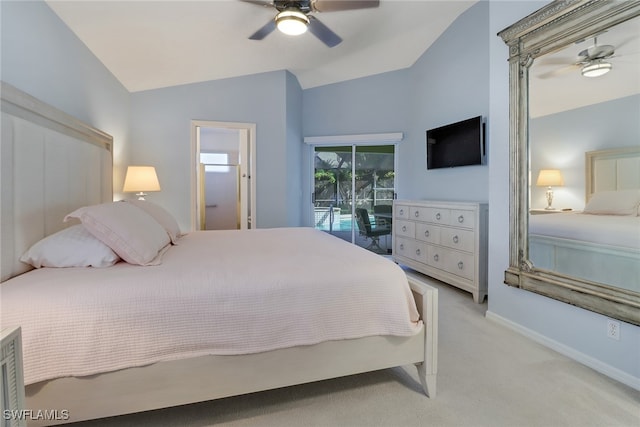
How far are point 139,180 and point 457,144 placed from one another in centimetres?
352

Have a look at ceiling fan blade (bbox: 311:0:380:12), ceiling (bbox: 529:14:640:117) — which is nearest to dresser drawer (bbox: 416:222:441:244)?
ceiling (bbox: 529:14:640:117)

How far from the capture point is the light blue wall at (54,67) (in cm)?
162

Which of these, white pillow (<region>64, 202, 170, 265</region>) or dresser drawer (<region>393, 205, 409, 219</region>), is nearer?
white pillow (<region>64, 202, 170, 265</region>)

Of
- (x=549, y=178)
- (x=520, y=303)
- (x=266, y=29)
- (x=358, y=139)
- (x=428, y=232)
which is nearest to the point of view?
(x=549, y=178)

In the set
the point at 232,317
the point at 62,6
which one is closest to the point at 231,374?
the point at 232,317

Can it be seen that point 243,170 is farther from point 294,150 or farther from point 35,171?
point 35,171

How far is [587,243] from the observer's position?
6.37ft

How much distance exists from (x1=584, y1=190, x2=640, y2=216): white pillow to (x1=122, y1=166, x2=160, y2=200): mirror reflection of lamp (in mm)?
3649

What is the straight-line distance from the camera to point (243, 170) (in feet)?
14.0

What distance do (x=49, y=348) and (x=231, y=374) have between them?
2.19 ft

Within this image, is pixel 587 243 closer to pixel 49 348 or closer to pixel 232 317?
pixel 232 317

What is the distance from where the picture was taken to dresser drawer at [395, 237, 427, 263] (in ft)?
12.1

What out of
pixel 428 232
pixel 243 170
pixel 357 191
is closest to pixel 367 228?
pixel 357 191

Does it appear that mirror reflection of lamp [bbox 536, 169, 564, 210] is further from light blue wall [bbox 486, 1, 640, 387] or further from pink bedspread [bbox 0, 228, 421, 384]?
pink bedspread [bbox 0, 228, 421, 384]
